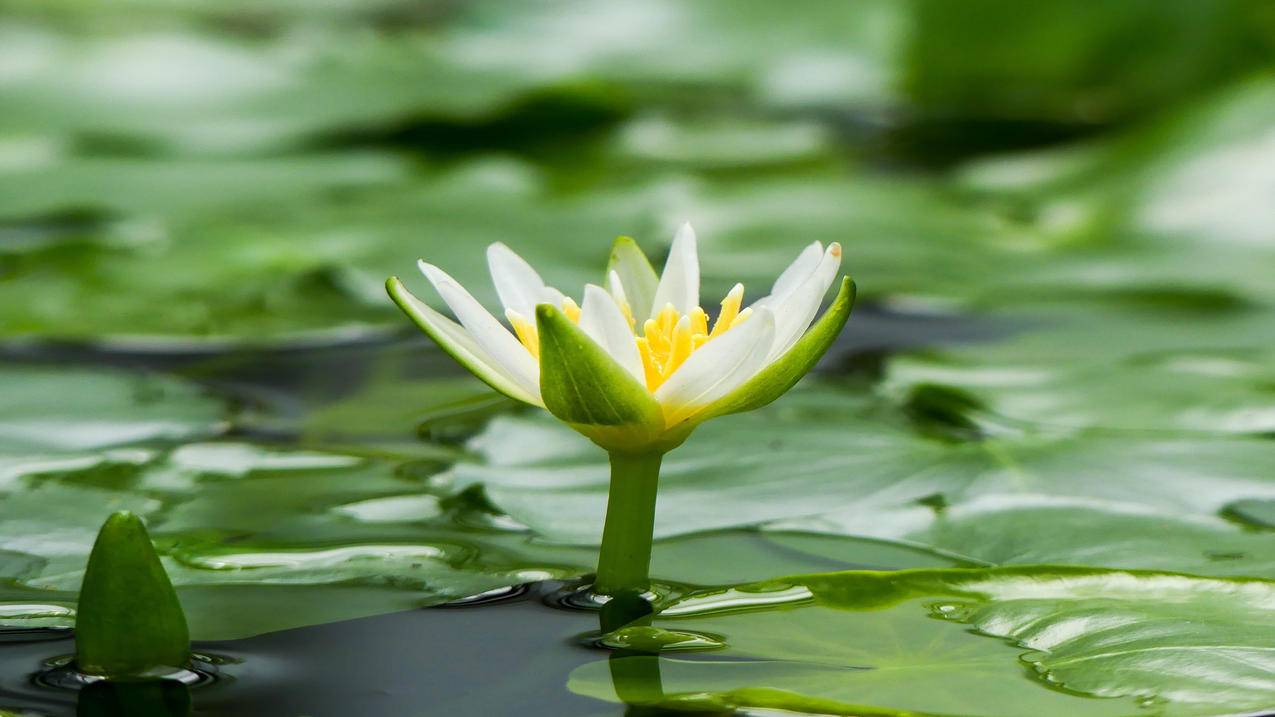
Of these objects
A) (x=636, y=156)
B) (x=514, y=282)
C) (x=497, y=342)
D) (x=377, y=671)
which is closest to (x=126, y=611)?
(x=377, y=671)

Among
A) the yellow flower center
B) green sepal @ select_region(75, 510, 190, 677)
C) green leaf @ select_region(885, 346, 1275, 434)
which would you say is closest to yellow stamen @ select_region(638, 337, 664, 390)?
the yellow flower center

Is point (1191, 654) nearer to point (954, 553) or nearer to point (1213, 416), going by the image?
point (954, 553)

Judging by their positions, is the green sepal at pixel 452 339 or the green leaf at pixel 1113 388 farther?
the green leaf at pixel 1113 388

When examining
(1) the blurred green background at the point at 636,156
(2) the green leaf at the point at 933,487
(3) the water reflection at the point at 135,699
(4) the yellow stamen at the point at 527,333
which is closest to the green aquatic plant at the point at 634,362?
(4) the yellow stamen at the point at 527,333

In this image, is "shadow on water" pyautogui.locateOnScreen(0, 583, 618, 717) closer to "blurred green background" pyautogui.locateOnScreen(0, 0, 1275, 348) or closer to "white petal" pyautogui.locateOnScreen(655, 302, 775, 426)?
"white petal" pyautogui.locateOnScreen(655, 302, 775, 426)

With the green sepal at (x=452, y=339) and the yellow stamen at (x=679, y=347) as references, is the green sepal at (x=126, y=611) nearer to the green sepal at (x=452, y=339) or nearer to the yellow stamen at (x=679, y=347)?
the green sepal at (x=452, y=339)

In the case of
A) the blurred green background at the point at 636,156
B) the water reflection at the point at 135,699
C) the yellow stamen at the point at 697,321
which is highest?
the blurred green background at the point at 636,156

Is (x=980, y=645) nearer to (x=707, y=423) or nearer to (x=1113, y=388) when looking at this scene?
(x=707, y=423)
